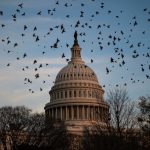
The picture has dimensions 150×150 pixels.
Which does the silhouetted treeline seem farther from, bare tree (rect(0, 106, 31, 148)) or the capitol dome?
the capitol dome

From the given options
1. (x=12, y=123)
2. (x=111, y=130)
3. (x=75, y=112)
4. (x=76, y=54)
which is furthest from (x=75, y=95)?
(x=111, y=130)

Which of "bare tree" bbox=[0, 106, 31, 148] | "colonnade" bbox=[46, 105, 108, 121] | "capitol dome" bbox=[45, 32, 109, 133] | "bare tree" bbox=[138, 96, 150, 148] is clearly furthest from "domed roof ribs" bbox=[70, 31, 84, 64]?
"bare tree" bbox=[138, 96, 150, 148]

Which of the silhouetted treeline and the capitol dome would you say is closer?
the silhouetted treeline

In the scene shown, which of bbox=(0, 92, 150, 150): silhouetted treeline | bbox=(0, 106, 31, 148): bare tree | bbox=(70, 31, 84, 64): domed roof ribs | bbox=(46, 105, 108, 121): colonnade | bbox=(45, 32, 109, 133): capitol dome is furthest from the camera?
bbox=(70, 31, 84, 64): domed roof ribs

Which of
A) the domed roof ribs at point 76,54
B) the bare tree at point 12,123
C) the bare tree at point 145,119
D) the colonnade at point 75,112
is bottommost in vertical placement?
the bare tree at point 145,119

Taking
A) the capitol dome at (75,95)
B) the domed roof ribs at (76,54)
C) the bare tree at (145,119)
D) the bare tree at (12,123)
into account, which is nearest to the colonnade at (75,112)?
the capitol dome at (75,95)

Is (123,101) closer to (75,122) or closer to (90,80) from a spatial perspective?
(75,122)

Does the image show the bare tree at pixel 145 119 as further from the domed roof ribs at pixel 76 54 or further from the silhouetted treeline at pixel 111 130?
the domed roof ribs at pixel 76 54

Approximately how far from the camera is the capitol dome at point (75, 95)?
148 meters


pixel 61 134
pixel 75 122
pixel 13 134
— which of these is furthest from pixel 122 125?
pixel 75 122

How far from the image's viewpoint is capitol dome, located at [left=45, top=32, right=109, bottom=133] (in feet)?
486

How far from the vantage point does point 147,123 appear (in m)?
60.4

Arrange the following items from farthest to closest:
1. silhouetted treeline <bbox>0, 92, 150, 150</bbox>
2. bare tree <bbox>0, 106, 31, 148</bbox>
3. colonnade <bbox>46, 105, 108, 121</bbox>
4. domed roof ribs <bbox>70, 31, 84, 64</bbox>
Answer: domed roof ribs <bbox>70, 31, 84, 64</bbox> < colonnade <bbox>46, 105, 108, 121</bbox> < bare tree <bbox>0, 106, 31, 148</bbox> < silhouetted treeline <bbox>0, 92, 150, 150</bbox>

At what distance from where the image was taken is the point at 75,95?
504ft
